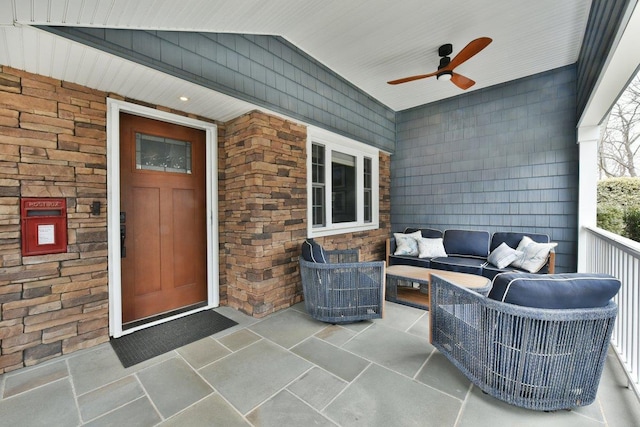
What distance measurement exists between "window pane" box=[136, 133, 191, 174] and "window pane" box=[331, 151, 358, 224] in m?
2.22

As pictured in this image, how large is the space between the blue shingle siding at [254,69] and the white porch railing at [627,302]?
3434 mm

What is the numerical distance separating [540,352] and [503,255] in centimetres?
288

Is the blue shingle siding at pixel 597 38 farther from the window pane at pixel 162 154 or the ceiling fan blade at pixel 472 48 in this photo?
the window pane at pixel 162 154

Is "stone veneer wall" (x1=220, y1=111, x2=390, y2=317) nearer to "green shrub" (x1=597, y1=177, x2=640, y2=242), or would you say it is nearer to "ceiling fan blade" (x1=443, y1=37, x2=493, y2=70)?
"ceiling fan blade" (x1=443, y1=37, x2=493, y2=70)

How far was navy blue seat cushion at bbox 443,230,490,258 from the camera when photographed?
463cm

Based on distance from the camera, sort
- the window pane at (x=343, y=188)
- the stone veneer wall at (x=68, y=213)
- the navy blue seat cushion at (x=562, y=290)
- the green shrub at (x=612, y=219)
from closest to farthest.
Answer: the navy blue seat cushion at (x=562, y=290), the stone veneer wall at (x=68, y=213), the green shrub at (x=612, y=219), the window pane at (x=343, y=188)

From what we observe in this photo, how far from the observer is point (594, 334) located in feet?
5.19

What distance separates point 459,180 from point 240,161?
3.99m

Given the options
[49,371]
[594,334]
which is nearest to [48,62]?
[49,371]

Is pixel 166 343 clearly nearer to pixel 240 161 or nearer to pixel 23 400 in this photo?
pixel 23 400

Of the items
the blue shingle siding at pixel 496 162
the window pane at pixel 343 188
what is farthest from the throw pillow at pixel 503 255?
the window pane at pixel 343 188

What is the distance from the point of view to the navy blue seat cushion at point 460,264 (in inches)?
160

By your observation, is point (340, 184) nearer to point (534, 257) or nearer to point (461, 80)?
point (461, 80)

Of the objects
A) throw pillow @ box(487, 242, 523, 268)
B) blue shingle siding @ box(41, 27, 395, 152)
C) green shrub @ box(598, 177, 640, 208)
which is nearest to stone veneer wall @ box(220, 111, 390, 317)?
blue shingle siding @ box(41, 27, 395, 152)
